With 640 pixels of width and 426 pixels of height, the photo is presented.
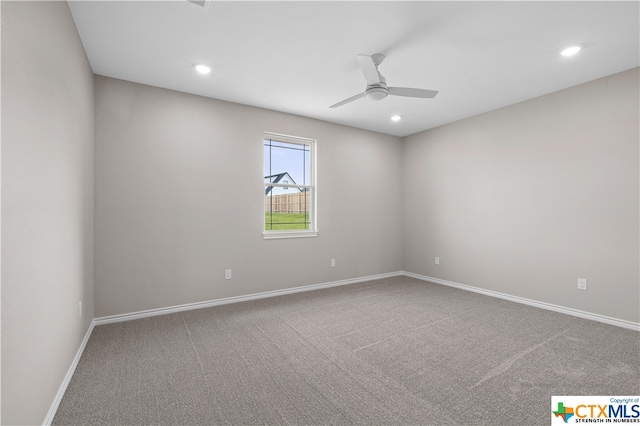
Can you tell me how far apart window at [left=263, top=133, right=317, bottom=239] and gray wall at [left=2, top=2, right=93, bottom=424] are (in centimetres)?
223

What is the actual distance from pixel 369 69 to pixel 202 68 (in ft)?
5.52

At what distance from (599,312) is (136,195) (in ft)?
17.3

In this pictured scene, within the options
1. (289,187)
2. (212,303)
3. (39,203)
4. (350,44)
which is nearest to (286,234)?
(289,187)

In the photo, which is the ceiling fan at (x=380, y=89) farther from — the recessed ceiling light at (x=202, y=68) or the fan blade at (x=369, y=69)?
the recessed ceiling light at (x=202, y=68)

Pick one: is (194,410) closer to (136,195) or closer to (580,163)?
(136,195)

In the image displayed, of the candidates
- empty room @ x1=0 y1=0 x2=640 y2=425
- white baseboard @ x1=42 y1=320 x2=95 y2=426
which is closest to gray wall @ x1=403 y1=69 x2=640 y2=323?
empty room @ x1=0 y1=0 x2=640 y2=425

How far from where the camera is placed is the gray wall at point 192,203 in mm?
3141

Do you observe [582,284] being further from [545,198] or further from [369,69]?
[369,69]

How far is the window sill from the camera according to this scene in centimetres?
414

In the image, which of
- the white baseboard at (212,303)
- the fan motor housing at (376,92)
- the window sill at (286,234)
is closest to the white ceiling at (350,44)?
the fan motor housing at (376,92)

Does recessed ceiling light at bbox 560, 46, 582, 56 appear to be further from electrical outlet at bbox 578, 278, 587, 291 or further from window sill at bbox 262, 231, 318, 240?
window sill at bbox 262, 231, 318, 240

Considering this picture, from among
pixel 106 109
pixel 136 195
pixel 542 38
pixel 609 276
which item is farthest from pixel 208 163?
pixel 609 276

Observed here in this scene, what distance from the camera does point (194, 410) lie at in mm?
1764

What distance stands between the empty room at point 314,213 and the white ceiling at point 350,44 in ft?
0.08
